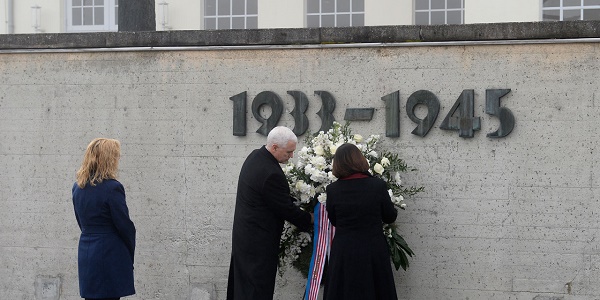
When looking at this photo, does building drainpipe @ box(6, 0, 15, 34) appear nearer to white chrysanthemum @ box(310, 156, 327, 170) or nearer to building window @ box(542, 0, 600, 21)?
building window @ box(542, 0, 600, 21)

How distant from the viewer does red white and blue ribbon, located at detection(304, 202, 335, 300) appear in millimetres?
8328

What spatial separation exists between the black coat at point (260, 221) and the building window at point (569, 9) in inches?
395

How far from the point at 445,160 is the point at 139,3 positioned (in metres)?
4.87

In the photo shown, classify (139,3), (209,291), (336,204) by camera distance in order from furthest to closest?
(139,3), (209,291), (336,204)

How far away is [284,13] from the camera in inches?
752

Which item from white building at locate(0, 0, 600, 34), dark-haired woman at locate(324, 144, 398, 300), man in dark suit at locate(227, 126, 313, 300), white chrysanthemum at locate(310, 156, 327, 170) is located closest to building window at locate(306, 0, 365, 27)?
white building at locate(0, 0, 600, 34)

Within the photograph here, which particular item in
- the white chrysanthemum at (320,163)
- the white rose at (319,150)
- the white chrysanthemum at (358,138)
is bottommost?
the white chrysanthemum at (320,163)

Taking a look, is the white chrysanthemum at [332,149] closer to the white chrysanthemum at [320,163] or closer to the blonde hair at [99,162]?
the white chrysanthemum at [320,163]

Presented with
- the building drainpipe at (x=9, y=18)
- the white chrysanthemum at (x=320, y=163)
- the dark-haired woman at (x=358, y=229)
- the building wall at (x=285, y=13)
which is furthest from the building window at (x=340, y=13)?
the dark-haired woman at (x=358, y=229)

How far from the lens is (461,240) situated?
8898 millimetres

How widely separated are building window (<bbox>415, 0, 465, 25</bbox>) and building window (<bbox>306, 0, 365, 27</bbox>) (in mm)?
1045

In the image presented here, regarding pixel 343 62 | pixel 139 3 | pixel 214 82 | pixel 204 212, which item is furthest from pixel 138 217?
pixel 139 3

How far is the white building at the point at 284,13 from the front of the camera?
17.2 meters

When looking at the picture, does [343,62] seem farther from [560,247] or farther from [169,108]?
[560,247]
